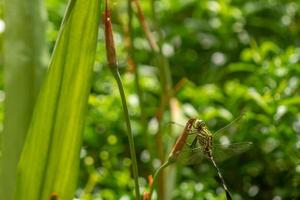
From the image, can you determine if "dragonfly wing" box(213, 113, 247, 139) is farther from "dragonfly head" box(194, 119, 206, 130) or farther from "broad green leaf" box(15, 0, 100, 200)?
"broad green leaf" box(15, 0, 100, 200)

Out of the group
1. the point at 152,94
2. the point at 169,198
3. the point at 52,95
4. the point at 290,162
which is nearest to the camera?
the point at 52,95

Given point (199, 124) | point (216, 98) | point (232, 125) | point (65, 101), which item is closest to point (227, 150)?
point (232, 125)

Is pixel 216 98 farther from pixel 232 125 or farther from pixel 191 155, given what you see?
pixel 191 155

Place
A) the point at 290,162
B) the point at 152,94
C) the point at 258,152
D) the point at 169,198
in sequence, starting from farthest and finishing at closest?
the point at 152,94 < the point at 258,152 < the point at 290,162 < the point at 169,198

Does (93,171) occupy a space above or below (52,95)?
below

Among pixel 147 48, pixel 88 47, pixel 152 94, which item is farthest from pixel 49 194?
pixel 147 48

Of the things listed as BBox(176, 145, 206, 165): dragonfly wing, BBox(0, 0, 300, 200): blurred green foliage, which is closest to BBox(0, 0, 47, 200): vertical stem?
BBox(176, 145, 206, 165): dragonfly wing

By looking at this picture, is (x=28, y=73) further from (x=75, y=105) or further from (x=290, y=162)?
(x=290, y=162)

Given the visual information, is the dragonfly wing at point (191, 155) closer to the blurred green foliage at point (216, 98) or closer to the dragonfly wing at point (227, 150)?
the dragonfly wing at point (227, 150)
